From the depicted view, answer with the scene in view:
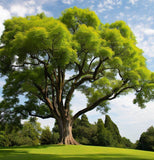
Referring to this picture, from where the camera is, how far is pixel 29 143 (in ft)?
141

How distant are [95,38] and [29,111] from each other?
1132cm

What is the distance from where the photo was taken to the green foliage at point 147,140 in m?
26.7

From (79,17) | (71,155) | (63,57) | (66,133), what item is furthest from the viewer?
(79,17)

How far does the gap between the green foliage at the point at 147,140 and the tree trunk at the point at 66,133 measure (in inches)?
595

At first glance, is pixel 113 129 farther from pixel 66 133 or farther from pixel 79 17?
pixel 79 17

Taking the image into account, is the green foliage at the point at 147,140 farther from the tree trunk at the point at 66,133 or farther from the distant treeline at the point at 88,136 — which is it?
the tree trunk at the point at 66,133

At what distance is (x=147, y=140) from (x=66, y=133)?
633 inches

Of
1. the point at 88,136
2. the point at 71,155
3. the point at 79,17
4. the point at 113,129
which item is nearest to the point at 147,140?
the point at 113,129

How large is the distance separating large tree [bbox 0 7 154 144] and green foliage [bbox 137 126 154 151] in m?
12.5

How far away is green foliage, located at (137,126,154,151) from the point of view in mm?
26742

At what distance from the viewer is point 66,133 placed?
56.7ft

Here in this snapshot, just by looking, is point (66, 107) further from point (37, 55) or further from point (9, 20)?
point (9, 20)

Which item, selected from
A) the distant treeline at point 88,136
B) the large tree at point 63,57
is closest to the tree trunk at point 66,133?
the large tree at point 63,57

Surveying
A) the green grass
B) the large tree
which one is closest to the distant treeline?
the large tree
